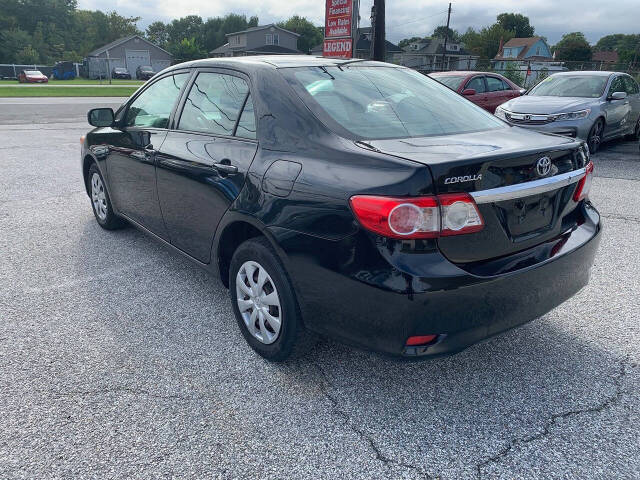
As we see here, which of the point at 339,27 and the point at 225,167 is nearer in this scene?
the point at 225,167

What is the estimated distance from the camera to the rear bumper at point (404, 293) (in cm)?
213

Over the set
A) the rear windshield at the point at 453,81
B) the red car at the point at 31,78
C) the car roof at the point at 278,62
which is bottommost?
the car roof at the point at 278,62

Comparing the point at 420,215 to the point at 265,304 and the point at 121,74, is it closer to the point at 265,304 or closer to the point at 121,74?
the point at 265,304

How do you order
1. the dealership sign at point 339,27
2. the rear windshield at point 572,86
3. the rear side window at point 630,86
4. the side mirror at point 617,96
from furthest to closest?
the dealership sign at point 339,27 < the rear side window at point 630,86 < the rear windshield at point 572,86 < the side mirror at point 617,96

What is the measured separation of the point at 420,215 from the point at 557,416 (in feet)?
4.15

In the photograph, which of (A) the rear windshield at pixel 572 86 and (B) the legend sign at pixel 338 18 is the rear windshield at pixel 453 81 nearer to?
(A) the rear windshield at pixel 572 86

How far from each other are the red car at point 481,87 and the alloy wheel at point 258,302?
10143 mm

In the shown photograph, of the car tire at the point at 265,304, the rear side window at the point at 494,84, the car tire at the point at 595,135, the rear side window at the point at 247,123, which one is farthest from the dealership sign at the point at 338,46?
the car tire at the point at 265,304

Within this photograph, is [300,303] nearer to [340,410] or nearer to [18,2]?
[340,410]

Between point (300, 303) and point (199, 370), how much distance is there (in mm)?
777

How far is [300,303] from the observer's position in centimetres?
254

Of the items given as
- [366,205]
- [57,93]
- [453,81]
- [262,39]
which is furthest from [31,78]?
[366,205]

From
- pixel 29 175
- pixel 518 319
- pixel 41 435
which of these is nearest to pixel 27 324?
pixel 41 435

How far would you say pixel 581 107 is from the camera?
9.46m
